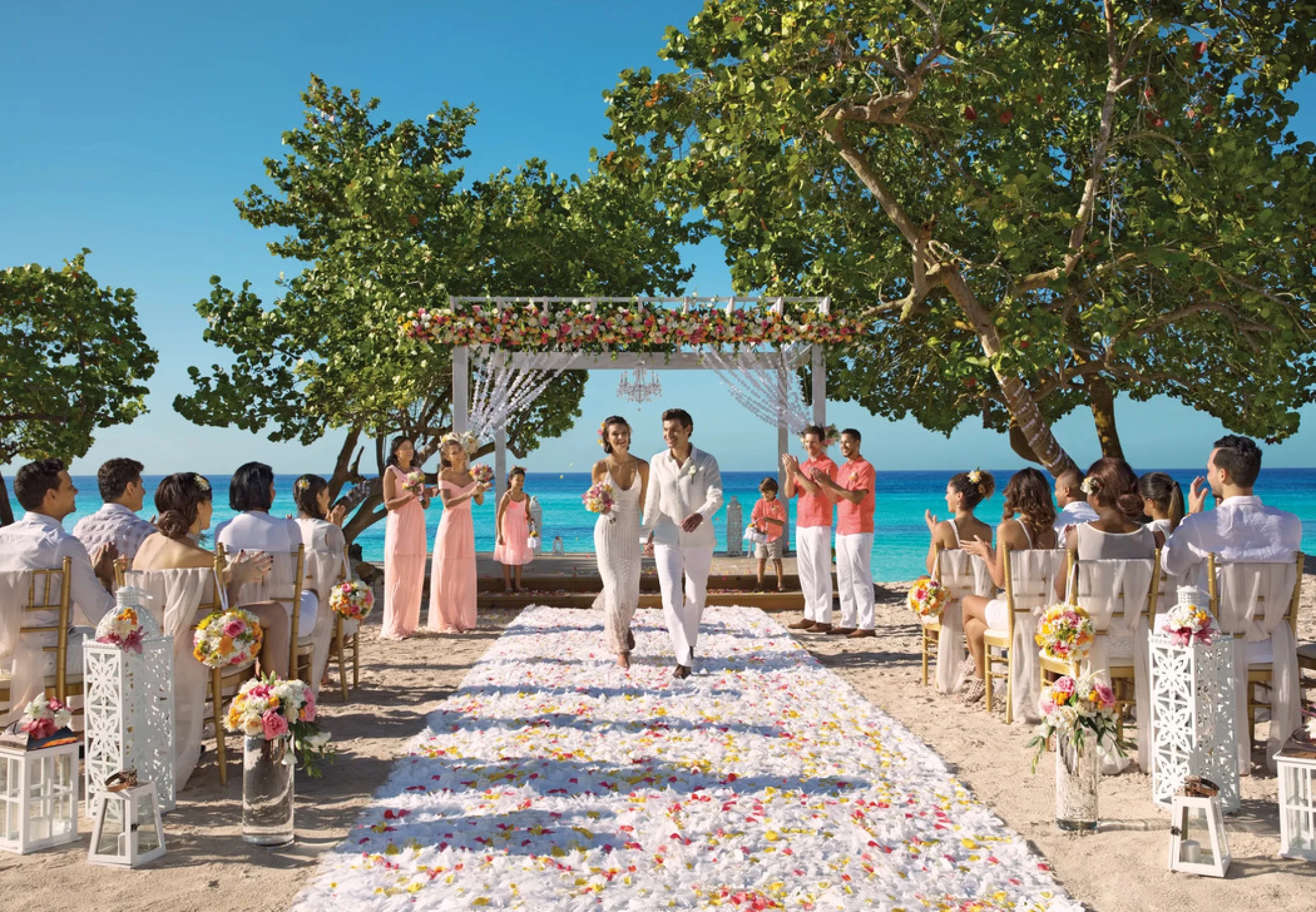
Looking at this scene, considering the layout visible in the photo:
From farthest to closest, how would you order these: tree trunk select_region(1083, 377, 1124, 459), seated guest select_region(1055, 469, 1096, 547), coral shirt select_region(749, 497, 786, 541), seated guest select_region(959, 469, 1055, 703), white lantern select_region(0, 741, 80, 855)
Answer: tree trunk select_region(1083, 377, 1124, 459)
coral shirt select_region(749, 497, 786, 541)
seated guest select_region(1055, 469, 1096, 547)
seated guest select_region(959, 469, 1055, 703)
white lantern select_region(0, 741, 80, 855)

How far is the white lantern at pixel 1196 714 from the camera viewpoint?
14.7 ft

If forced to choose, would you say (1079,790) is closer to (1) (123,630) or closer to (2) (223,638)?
(2) (223,638)

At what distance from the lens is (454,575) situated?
426 inches

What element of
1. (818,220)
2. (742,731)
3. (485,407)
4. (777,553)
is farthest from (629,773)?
(818,220)

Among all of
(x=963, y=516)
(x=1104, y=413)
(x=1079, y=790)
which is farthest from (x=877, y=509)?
(x=1079, y=790)

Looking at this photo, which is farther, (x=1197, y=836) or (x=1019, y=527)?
(x=1019, y=527)

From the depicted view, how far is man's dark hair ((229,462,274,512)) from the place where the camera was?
621 centimetres

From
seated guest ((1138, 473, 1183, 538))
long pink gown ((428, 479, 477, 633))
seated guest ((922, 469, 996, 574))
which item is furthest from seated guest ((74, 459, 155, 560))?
seated guest ((1138, 473, 1183, 538))

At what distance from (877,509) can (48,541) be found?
59.5 metres

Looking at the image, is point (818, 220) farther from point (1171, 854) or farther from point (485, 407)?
point (1171, 854)

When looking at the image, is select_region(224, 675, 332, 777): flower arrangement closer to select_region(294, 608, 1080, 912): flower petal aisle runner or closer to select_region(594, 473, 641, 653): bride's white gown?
select_region(294, 608, 1080, 912): flower petal aisle runner

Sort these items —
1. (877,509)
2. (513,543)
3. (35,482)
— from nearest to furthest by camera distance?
1. (35,482)
2. (513,543)
3. (877,509)

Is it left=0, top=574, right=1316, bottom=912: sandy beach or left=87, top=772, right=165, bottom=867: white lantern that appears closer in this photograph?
left=0, top=574, right=1316, bottom=912: sandy beach

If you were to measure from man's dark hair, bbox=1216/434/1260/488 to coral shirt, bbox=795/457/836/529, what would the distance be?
4876mm
